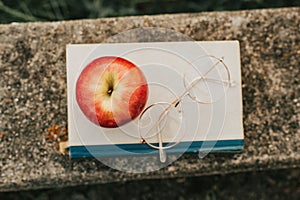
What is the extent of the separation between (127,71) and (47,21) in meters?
0.42

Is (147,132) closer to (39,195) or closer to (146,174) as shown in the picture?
(146,174)

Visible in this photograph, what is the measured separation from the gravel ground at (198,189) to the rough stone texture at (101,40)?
25 centimetres

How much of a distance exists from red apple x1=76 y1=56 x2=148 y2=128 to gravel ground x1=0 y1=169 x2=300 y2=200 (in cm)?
41

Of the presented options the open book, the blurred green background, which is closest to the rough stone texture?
the open book

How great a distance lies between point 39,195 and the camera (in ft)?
5.94

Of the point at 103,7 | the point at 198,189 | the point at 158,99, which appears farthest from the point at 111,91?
the point at 198,189

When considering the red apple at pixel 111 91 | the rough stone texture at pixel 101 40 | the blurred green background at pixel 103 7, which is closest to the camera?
the red apple at pixel 111 91

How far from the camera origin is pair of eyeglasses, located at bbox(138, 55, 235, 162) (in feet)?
4.95

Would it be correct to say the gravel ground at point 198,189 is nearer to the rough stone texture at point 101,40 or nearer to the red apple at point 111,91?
the rough stone texture at point 101,40

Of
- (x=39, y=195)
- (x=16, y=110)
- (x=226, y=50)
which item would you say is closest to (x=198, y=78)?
(x=226, y=50)

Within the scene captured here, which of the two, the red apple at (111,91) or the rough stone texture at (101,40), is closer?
the red apple at (111,91)

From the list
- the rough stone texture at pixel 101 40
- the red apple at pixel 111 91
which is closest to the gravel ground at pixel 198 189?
the rough stone texture at pixel 101 40

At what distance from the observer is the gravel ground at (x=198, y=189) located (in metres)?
1.84

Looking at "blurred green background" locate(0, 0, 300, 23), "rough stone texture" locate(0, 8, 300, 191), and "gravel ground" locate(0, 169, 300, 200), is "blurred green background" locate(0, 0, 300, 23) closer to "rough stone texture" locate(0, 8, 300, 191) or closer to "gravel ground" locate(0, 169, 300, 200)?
"rough stone texture" locate(0, 8, 300, 191)
